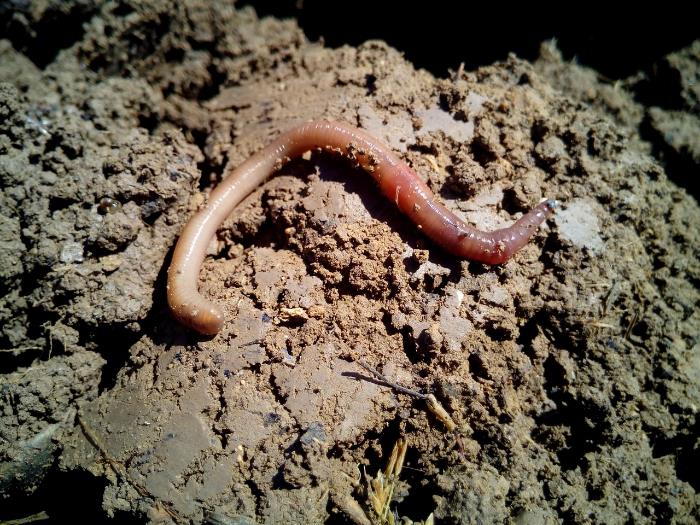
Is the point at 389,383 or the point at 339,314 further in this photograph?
the point at 339,314

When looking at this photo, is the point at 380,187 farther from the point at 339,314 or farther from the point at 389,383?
the point at 389,383

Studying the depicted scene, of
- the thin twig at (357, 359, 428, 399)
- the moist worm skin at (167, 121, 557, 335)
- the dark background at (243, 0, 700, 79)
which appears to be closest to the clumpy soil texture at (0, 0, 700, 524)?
the thin twig at (357, 359, 428, 399)

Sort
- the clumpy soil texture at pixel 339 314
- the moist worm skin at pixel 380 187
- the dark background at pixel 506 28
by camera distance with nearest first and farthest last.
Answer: the clumpy soil texture at pixel 339 314
the moist worm skin at pixel 380 187
the dark background at pixel 506 28

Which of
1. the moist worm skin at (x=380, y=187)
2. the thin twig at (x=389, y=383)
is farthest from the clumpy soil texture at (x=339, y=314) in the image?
the moist worm skin at (x=380, y=187)

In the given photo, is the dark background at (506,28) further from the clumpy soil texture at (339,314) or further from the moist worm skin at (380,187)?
the moist worm skin at (380,187)

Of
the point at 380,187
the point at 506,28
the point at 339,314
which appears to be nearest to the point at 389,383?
the point at 339,314

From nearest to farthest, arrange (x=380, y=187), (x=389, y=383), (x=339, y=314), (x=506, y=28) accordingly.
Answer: (x=389, y=383) → (x=339, y=314) → (x=380, y=187) → (x=506, y=28)

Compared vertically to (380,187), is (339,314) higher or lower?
lower
